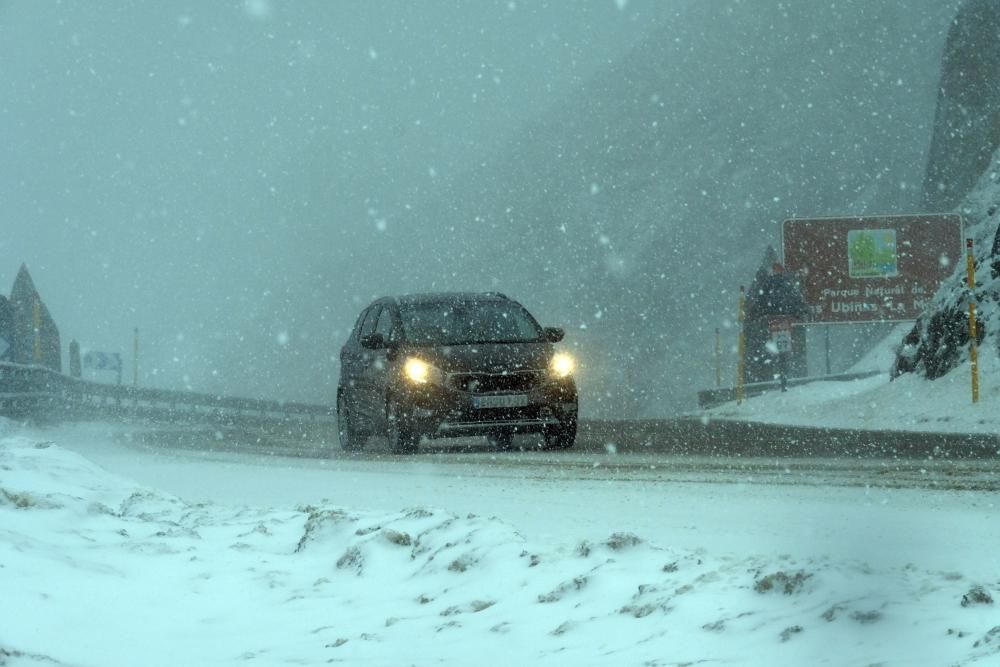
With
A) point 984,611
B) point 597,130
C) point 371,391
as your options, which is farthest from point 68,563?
point 597,130

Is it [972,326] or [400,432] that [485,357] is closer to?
[400,432]

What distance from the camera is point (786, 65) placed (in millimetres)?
101812

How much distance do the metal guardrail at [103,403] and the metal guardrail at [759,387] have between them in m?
9.41

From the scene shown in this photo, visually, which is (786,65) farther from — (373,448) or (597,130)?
(373,448)

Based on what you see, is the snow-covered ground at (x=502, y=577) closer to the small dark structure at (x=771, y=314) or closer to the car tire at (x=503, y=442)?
the car tire at (x=503, y=442)

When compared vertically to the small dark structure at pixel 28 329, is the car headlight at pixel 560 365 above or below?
below

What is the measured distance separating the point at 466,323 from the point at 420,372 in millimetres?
1274

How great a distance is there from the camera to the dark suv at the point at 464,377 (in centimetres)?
1275

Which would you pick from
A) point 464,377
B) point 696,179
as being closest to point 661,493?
point 464,377

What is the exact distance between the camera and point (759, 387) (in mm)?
29531

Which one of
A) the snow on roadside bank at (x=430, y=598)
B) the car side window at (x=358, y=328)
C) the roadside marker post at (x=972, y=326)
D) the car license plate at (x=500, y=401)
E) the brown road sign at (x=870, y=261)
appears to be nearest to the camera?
the snow on roadside bank at (x=430, y=598)

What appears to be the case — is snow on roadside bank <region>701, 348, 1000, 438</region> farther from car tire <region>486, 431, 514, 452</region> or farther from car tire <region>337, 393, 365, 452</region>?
car tire <region>337, 393, 365, 452</region>

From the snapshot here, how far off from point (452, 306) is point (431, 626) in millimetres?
9738

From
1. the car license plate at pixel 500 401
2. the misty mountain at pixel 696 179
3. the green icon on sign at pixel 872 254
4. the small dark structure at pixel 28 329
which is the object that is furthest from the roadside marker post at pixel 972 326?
the misty mountain at pixel 696 179
